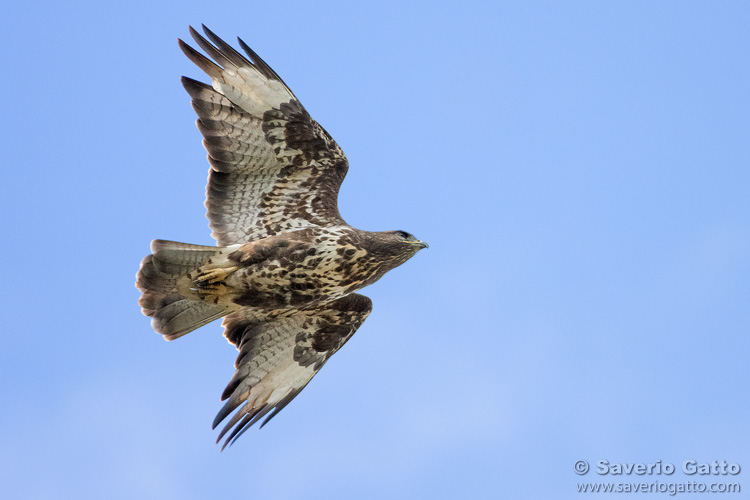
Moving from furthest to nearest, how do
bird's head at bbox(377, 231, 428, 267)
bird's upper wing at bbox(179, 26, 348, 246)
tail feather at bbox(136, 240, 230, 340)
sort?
bird's head at bbox(377, 231, 428, 267)
bird's upper wing at bbox(179, 26, 348, 246)
tail feather at bbox(136, 240, 230, 340)

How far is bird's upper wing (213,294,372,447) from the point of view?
38.3 feet

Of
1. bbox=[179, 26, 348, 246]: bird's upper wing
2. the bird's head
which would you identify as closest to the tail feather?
bbox=[179, 26, 348, 246]: bird's upper wing

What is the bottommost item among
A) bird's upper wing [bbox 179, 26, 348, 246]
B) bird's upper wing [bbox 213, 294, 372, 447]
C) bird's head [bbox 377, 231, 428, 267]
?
bird's upper wing [bbox 213, 294, 372, 447]

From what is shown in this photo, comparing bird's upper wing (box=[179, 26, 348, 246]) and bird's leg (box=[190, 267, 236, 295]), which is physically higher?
bird's upper wing (box=[179, 26, 348, 246])

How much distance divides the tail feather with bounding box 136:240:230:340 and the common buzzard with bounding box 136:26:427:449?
0.04ft

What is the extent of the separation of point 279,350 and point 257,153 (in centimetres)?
237

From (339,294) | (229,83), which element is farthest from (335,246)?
(229,83)

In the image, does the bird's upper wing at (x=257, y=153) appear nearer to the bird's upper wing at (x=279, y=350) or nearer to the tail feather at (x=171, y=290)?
the tail feather at (x=171, y=290)

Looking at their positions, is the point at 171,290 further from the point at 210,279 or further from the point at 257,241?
the point at 257,241

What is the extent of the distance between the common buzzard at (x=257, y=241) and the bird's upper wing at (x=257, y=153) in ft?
0.04

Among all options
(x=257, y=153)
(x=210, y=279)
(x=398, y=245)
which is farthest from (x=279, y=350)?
(x=257, y=153)

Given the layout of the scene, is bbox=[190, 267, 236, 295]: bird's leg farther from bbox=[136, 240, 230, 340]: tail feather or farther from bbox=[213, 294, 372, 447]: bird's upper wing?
bbox=[213, 294, 372, 447]: bird's upper wing

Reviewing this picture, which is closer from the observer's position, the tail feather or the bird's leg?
the tail feather

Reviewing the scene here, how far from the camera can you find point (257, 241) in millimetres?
11305
